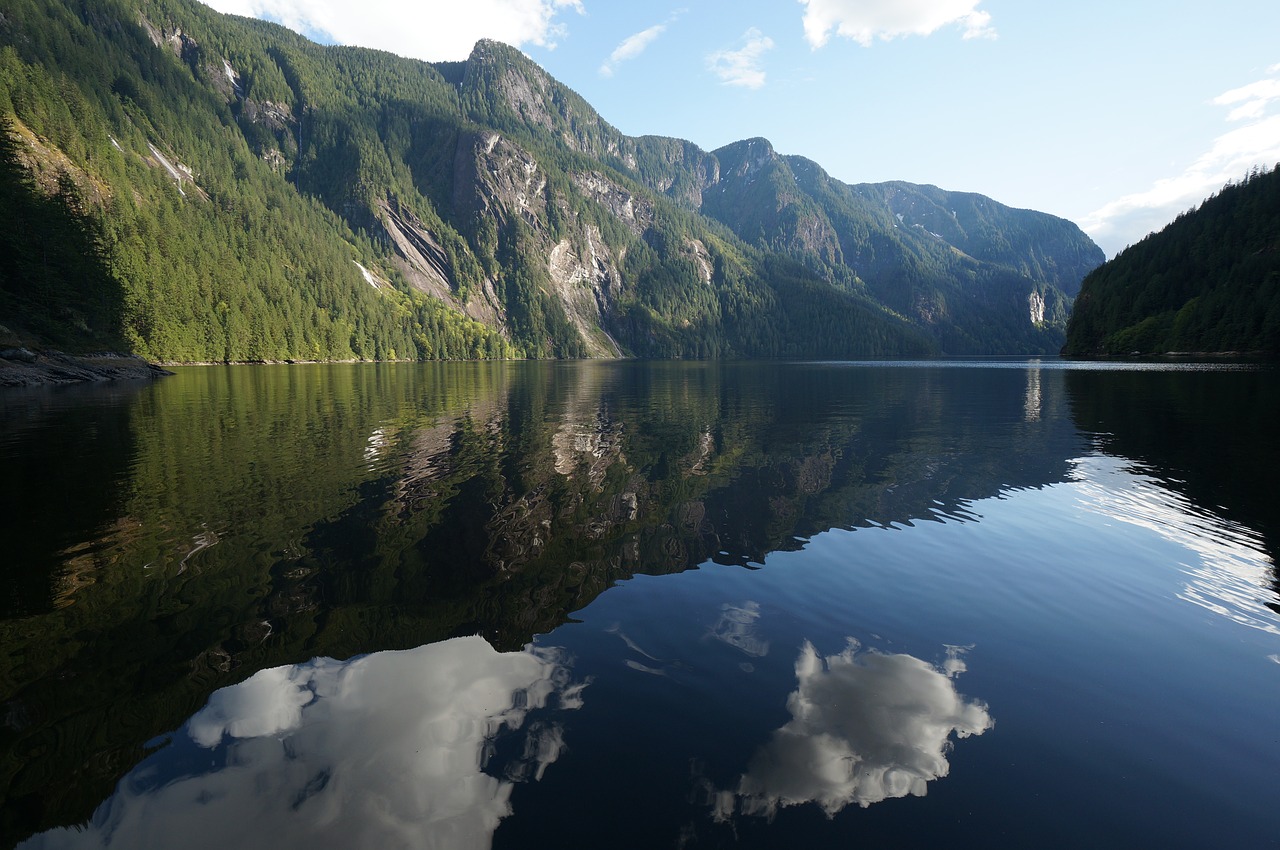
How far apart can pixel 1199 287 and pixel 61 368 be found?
23830cm

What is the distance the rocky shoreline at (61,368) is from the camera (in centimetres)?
6075

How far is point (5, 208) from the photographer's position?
6925 centimetres

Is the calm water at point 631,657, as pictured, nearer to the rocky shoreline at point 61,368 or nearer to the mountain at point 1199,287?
the rocky shoreline at point 61,368

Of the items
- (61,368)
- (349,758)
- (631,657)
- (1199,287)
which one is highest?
(1199,287)

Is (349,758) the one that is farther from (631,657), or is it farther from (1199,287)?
(1199,287)

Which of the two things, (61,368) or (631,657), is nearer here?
(631,657)

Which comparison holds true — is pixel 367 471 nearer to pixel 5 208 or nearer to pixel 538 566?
pixel 538 566

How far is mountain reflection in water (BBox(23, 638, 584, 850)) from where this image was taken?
6754 millimetres

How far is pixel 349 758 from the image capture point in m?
8.14

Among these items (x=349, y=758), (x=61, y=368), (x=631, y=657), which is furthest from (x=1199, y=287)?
(x=61, y=368)

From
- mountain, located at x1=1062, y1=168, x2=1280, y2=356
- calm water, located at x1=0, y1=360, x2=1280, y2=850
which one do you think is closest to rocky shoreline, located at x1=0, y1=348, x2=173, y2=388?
calm water, located at x1=0, y1=360, x2=1280, y2=850

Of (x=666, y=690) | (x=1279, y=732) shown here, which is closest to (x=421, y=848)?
(x=666, y=690)

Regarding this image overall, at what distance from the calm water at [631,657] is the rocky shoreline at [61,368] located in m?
52.3

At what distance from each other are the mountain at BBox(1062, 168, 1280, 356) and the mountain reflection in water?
559 ft
